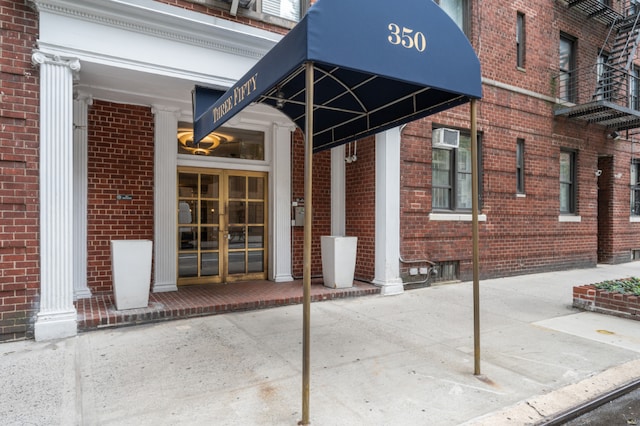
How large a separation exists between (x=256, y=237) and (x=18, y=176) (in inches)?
163

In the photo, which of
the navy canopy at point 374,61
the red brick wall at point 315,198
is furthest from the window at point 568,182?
the navy canopy at point 374,61

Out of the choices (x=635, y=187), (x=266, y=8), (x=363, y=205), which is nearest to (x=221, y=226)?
(x=363, y=205)

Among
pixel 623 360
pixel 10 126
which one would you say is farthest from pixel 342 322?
pixel 10 126

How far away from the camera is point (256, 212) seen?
8.05m

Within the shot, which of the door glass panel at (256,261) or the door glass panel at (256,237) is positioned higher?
the door glass panel at (256,237)

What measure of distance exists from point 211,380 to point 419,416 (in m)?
1.86

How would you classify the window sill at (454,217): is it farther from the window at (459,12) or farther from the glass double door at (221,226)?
the window at (459,12)

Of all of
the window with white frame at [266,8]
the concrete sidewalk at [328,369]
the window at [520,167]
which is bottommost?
the concrete sidewalk at [328,369]

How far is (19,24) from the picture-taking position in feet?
15.8

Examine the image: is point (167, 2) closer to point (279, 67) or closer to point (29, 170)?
point (29, 170)

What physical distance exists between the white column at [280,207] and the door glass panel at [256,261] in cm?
23

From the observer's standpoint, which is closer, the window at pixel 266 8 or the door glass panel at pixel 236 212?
the window at pixel 266 8

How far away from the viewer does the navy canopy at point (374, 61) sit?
309 centimetres

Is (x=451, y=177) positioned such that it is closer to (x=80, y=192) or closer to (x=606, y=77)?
(x=606, y=77)
